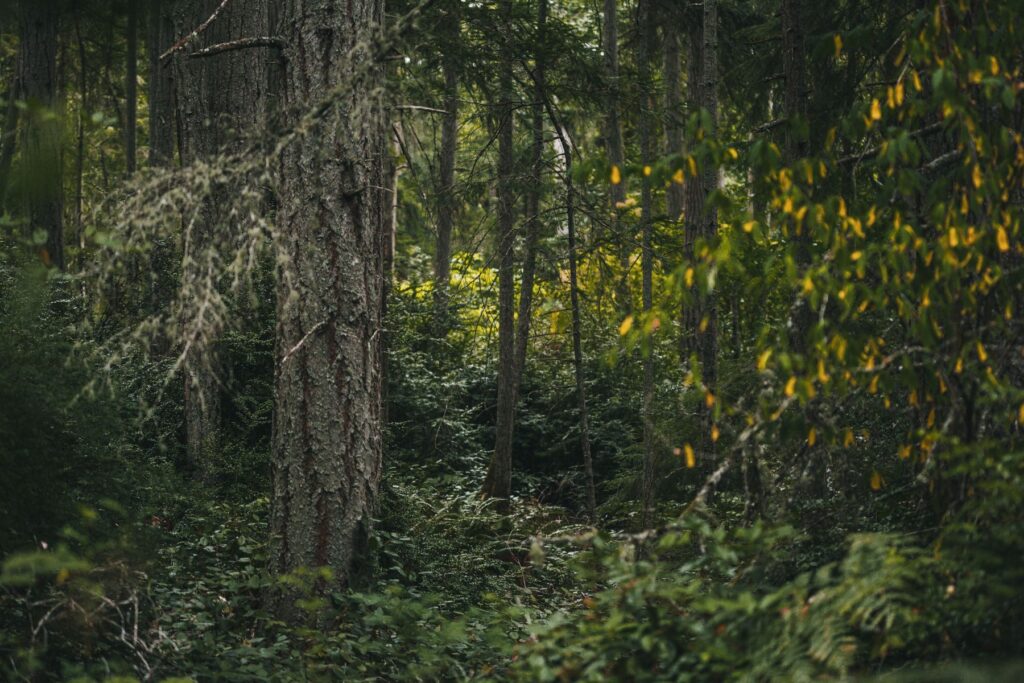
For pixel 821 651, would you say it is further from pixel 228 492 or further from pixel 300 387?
pixel 228 492

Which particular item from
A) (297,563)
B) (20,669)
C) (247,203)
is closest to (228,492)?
(297,563)

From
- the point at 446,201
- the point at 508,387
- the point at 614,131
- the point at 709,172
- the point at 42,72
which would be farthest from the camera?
the point at 614,131

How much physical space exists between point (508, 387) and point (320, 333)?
4.96 metres

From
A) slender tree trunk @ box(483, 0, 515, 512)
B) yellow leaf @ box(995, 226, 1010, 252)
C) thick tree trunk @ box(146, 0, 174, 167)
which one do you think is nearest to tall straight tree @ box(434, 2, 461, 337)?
slender tree trunk @ box(483, 0, 515, 512)

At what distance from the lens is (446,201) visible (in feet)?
34.1

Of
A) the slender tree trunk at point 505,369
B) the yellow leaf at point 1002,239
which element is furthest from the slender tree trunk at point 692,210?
the slender tree trunk at point 505,369

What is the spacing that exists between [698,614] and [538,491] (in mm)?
9242

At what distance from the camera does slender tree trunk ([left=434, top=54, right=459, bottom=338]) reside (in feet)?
34.0

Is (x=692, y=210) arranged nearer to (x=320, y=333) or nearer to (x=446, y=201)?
(x=446, y=201)

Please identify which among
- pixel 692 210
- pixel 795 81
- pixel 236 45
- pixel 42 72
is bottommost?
pixel 692 210

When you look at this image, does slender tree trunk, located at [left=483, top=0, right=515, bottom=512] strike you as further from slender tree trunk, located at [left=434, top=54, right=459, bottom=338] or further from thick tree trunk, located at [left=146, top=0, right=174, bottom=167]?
thick tree trunk, located at [left=146, top=0, right=174, bottom=167]

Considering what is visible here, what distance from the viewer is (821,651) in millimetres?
3416

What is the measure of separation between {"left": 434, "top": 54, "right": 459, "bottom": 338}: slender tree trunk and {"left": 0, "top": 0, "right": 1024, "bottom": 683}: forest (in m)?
0.20

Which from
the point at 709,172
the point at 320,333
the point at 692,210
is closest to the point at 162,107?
the point at 692,210
